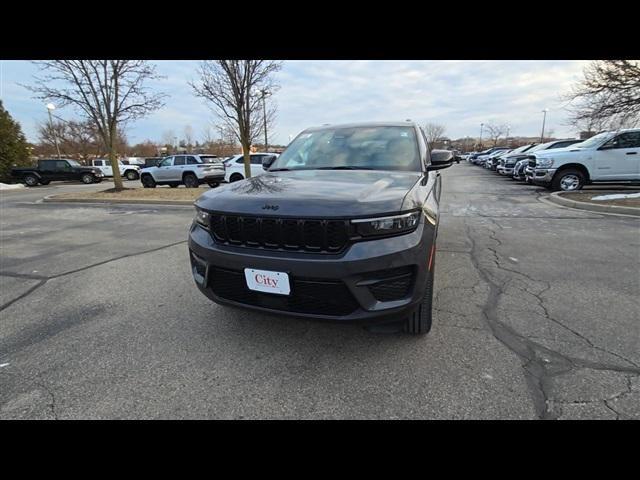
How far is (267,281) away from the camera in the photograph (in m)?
2.11

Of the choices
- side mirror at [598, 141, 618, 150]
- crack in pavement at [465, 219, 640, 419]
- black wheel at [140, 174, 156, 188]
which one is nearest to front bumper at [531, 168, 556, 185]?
side mirror at [598, 141, 618, 150]

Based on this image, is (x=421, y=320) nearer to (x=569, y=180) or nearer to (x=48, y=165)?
(x=569, y=180)

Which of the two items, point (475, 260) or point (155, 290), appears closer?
point (155, 290)

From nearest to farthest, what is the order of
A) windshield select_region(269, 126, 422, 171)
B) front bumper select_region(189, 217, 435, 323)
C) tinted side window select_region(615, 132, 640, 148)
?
front bumper select_region(189, 217, 435, 323), windshield select_region(269, 126, 422, 171), tinted side window select_region(615, 132, 640, 148)

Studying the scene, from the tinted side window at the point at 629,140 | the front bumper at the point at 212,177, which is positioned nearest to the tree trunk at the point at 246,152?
the front bumper at the point at 212,177

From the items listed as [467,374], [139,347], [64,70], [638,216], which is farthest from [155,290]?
[64,70]

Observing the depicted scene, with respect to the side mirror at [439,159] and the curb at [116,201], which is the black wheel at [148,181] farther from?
the side mirror at [439,159]

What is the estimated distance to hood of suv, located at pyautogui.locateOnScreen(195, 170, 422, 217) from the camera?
199 cm

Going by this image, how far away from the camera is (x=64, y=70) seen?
533 inches

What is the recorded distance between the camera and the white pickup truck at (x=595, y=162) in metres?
9.80

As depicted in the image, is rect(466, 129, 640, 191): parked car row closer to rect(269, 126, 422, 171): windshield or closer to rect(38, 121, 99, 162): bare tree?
rect(269, 126, 422, 171): windshield

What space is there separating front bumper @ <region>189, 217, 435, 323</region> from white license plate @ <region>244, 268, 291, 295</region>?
0.10 feet

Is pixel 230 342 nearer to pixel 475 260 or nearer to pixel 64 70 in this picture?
pixel 475 260
